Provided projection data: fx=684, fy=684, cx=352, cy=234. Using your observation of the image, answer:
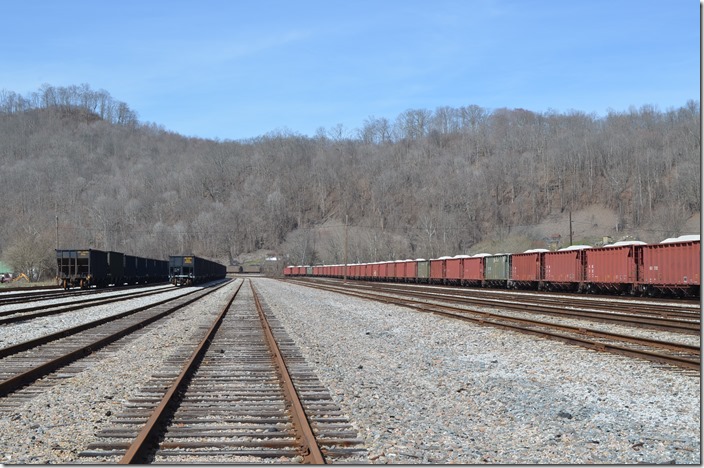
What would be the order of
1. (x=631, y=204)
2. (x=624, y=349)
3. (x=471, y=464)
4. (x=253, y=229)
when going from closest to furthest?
(x=471, y=464)
(x=624, y=349)
(x=631, y=204)
(x=253, y=229)

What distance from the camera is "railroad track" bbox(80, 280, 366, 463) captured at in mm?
6156

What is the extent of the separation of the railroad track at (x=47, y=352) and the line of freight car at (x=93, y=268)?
106 ft

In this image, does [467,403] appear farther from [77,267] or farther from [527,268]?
[77,267]

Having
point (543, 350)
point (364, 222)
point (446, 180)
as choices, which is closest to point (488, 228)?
point (446, 180)

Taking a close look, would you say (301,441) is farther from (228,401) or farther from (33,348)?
(33,348)

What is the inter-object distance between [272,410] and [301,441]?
4.98ft

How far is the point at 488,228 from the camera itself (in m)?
161

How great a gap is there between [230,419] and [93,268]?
47959 mm

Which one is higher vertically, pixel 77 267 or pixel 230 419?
pixel 77 267

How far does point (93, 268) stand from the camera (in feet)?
170

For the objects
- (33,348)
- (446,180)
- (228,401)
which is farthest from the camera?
(446,180)

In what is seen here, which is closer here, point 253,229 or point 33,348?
point 33,348

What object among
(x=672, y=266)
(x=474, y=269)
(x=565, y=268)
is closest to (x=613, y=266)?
(x=672, y=266)

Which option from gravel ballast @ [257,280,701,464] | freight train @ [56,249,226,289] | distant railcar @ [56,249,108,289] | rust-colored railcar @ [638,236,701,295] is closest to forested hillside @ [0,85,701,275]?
freight train @ [56,249,226,289]
